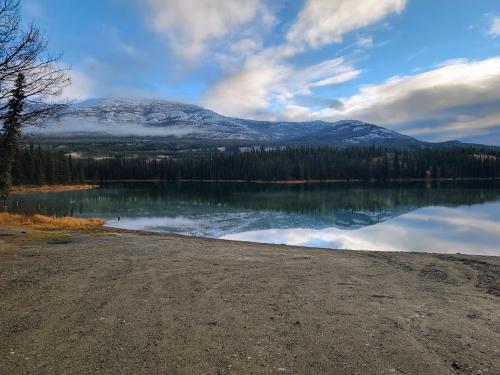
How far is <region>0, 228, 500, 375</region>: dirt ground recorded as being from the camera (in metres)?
6.76

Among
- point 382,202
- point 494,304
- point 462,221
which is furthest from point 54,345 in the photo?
point 382,202

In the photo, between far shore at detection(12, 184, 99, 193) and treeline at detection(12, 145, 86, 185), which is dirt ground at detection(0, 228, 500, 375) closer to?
treeline at detection(12, 145, 86, 185)

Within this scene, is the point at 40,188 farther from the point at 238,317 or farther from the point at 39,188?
the point at 238,317

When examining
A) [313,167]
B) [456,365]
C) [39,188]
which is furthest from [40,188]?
[456,365]

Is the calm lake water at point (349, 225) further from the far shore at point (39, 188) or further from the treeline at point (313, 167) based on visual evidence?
the treeline at point (313, 167)

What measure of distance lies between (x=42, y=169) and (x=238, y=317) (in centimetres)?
11290

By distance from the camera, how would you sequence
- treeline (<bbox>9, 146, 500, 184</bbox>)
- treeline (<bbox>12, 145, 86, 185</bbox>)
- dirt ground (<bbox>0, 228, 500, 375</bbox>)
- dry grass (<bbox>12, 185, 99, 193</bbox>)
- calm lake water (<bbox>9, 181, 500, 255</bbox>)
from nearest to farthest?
dirt ground (<bbox>0, 228, 500, 375</bbox>) → calm lake water (<bbox>9, 181, 500, 255</bbox>) → dry grass (<bbox>12, 185, 99, 193</bbox>) → treeline (<bbox>12, 145, 86, 185</bbox>) → treeline (<bbox>9, 146, 500, 184</bbox>)

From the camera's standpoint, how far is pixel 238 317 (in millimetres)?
9125

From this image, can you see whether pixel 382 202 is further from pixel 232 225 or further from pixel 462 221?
pixel 232 225

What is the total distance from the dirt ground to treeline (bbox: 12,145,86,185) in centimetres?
9042

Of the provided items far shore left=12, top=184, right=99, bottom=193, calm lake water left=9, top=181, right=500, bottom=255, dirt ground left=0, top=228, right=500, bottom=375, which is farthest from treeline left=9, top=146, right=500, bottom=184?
dirt ground left=0, top=228, right=500, bottom=375

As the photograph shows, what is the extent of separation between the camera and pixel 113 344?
7320mm

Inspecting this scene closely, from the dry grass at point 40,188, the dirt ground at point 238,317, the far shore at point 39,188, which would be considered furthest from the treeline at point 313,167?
the dirt ground at point 238,317

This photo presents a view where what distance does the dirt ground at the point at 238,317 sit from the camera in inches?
266
